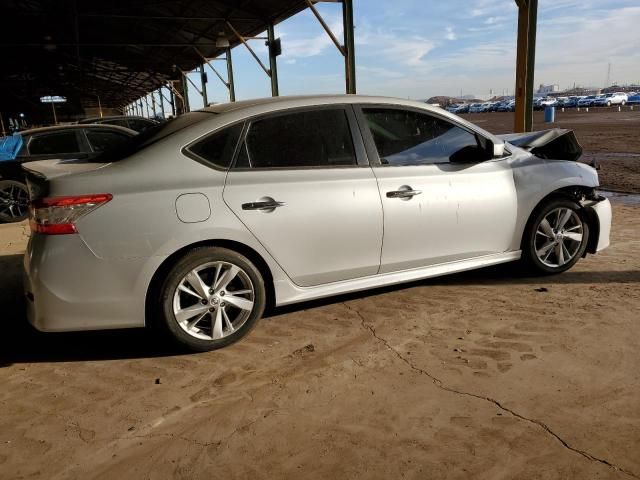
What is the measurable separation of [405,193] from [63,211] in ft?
7.20

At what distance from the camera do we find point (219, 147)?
3.25 metres

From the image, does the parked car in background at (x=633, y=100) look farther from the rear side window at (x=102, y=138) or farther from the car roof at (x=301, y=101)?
the car roof at (x=301, y=101)

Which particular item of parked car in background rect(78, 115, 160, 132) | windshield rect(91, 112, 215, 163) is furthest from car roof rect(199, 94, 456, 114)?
parked car in background rect(78, 115, 160, 132)

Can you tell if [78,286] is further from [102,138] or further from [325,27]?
[325,27]

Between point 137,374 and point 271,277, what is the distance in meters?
1.01

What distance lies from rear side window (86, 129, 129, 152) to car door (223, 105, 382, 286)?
225 inches

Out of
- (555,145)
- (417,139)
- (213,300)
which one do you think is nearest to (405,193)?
(417,139)

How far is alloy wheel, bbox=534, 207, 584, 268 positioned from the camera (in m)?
4.33

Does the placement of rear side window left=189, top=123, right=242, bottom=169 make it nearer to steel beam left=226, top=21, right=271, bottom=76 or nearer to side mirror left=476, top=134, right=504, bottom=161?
side mirror left=476, top=134, right=504, bottom=161

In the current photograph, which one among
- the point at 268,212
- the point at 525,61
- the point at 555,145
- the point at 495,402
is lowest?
the point at 495,402

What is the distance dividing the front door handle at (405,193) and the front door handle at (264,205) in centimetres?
81

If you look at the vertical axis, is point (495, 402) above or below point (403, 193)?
below

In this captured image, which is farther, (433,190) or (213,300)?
(433,190)

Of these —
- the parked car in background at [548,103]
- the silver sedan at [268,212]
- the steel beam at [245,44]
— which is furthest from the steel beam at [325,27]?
the parked car in background at [548,103]
